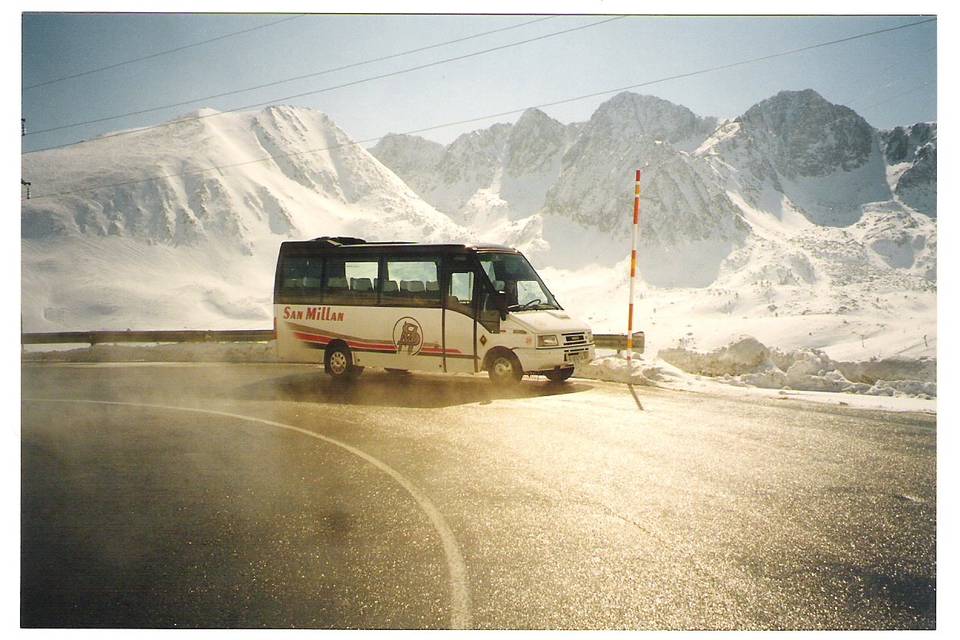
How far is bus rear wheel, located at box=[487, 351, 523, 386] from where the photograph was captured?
10.8 metres

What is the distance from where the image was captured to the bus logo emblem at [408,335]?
11602 millimetres

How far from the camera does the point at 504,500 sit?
5105 millimetres

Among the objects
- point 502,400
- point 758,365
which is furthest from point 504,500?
point 758,365

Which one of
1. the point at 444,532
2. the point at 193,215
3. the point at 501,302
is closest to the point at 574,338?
the point at 501,302

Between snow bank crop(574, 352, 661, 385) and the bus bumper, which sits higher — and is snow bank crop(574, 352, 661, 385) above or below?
below

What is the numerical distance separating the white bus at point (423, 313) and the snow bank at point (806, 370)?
268 centimetres

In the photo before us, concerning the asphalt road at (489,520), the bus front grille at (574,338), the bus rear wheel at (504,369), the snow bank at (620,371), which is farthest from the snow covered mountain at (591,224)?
the bus rear wheel at (504,369)

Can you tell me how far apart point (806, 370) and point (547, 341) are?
472 cm

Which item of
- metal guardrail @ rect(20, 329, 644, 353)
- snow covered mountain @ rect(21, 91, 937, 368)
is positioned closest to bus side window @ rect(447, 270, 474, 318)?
snow covered mountain @ rect(21, 91, 937, 368)

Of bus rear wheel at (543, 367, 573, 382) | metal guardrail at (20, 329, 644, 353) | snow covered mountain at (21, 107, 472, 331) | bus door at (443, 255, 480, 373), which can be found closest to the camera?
bus door at (443, 255, 480, 373)

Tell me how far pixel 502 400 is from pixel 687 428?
3.20 m

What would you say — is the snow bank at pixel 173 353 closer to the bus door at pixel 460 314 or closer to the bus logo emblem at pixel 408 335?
the bus logo emblem at pixel 408 335

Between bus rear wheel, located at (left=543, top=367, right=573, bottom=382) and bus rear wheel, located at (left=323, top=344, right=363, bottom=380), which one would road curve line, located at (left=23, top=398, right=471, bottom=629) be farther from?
bus rear wheel, located at (left=543, top=367, right=573, bottom=382)

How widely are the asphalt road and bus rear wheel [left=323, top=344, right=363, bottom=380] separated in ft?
12.9
